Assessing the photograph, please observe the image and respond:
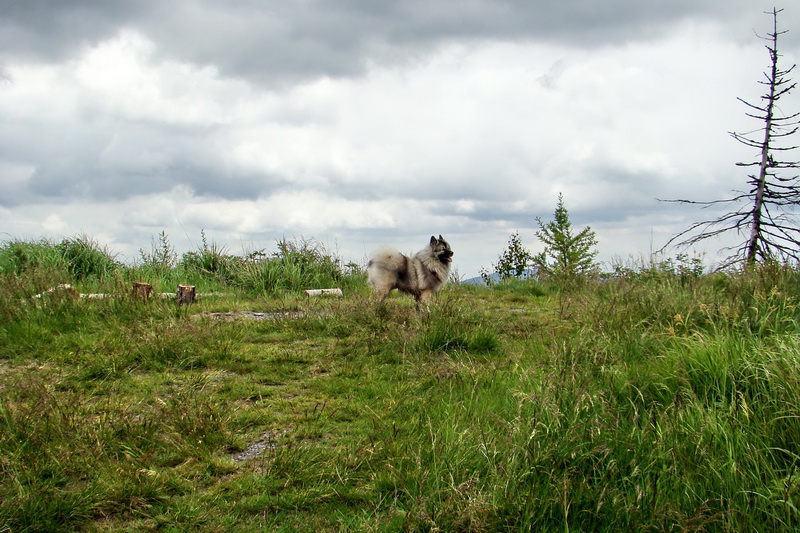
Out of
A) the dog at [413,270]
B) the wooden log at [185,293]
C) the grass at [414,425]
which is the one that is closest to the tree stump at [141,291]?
the wooden log at [185,293]

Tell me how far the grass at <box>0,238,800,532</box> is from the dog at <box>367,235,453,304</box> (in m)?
3.17

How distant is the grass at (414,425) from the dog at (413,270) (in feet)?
10.4

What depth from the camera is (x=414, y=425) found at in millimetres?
3779

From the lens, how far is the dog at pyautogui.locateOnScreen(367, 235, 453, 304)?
9.76 meters

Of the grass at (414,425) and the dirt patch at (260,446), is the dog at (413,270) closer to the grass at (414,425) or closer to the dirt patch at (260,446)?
the grass at (414,425)

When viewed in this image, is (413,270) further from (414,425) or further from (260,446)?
(260,446)

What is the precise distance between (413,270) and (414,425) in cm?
626

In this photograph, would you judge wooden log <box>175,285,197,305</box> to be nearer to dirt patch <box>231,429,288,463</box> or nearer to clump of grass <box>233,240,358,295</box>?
clump of grass <box>233,240,358,295</box>

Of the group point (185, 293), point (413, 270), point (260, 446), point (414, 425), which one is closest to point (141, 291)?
point (185, 293)

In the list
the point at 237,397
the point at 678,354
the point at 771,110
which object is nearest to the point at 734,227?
the point at 771,110

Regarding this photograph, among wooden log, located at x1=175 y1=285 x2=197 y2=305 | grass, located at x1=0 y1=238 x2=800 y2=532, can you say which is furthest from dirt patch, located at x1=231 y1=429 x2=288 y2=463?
wooden log, located at x1=175 y1=285 x2=197 y2=305

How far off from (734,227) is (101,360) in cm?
1241

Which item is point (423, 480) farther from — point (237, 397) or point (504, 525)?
point (237, 397)

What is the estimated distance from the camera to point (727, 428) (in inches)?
119
